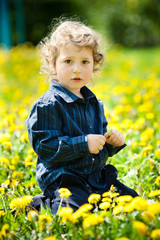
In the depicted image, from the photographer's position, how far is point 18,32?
17.2m

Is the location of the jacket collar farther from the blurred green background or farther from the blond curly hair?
the blurred green background

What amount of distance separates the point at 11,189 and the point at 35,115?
2.01 feet

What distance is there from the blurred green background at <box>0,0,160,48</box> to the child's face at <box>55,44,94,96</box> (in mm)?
15407

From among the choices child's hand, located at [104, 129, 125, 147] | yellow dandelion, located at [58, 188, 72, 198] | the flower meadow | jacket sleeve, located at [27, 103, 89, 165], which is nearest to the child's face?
jacket sleeve, located at [27, 103, 89, 165]

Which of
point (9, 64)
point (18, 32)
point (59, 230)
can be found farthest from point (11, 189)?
point (18, 32)

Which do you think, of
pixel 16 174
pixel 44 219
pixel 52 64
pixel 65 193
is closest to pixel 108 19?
pixel 52 64

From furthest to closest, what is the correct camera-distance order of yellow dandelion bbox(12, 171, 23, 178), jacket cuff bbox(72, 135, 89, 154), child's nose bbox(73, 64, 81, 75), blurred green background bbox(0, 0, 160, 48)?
blurred green background bbox(0, 0, 160, 48), yellow dandelion bbox(12, 171, 23, 178), child's nose bbox(73, 64, 81, 75), jacket cuff bbox(72, 135, 89, 154)

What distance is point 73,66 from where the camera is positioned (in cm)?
207

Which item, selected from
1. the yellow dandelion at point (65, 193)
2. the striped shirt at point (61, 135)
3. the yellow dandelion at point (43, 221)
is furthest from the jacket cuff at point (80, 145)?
the yellow dandelion at point (43, 221)

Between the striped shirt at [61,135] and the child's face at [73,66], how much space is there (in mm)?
63

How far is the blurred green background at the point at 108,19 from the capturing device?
17.3 m

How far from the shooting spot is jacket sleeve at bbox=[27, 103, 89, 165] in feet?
6.32

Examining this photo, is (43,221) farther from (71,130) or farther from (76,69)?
(76,69)

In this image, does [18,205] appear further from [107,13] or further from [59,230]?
[107,13]
